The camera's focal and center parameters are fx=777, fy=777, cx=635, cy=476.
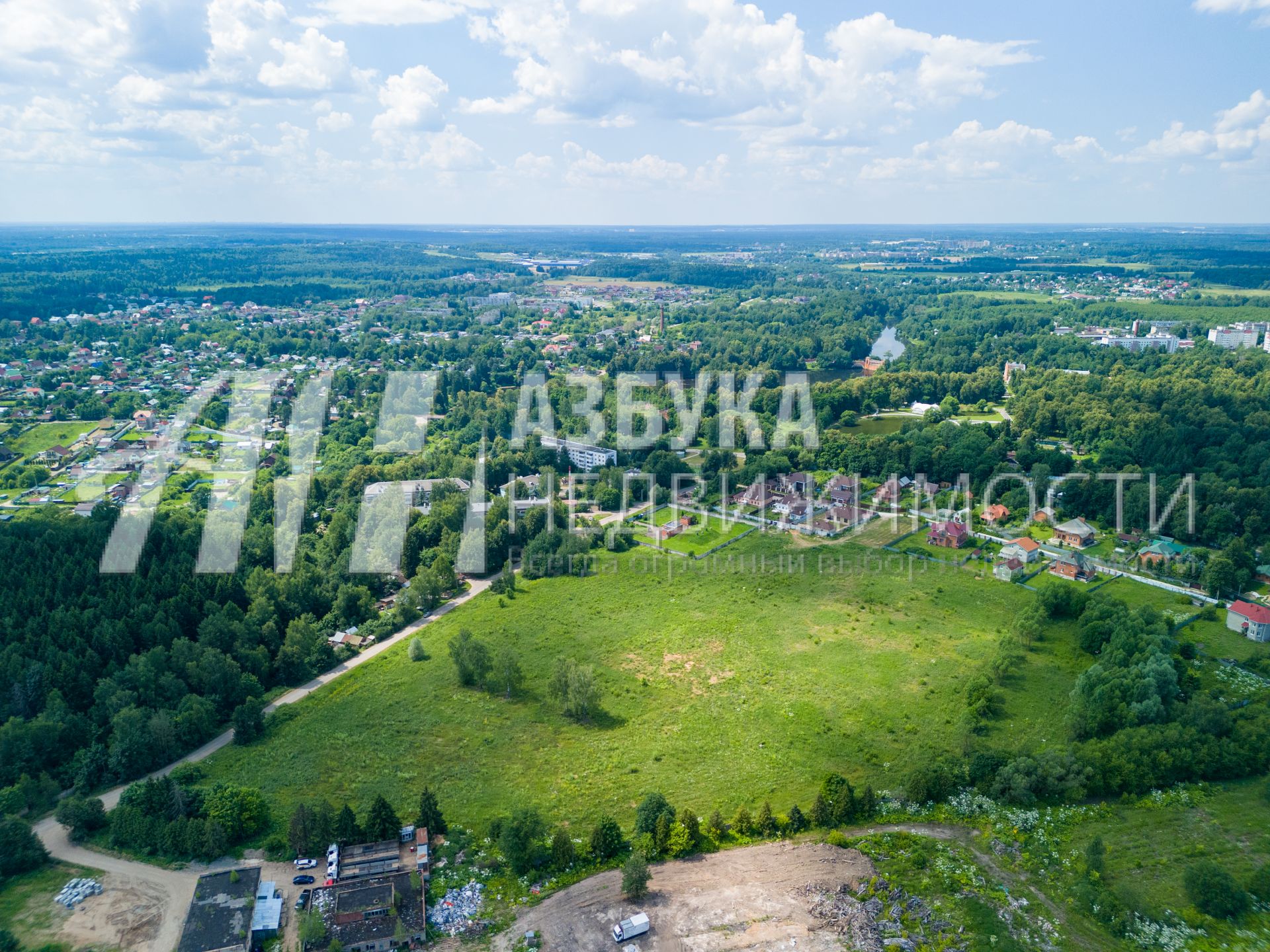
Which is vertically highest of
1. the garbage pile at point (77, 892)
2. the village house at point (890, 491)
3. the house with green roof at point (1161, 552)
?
the village house at point (890, 491)

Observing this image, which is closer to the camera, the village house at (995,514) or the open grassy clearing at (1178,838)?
the open grassy clearing at (1178,838)

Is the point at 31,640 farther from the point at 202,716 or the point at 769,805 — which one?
the point at 769,805

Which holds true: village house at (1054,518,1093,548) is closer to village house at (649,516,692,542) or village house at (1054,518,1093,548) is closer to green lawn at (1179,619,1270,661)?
green lawn at (1179,619,1270,661)

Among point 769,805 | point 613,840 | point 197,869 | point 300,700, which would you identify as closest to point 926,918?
point 769,805

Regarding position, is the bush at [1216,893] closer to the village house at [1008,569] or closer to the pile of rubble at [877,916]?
the pile of rubble at [877,916]

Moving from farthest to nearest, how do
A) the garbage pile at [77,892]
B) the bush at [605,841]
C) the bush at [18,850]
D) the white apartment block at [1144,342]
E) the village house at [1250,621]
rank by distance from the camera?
the white apartment block at [1144,342]
the village house at [1250,621]
the bush at [605,841]
the bush at [18,850]
the garbage pile at [77,892]

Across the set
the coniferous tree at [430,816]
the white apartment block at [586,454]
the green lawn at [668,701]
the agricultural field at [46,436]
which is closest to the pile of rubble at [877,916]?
the green lawn at [668,701]
